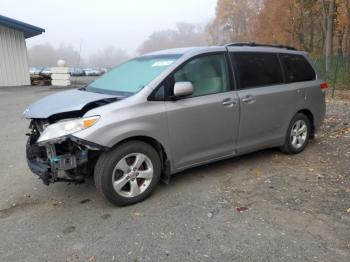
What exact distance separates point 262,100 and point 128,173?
7.41 feet

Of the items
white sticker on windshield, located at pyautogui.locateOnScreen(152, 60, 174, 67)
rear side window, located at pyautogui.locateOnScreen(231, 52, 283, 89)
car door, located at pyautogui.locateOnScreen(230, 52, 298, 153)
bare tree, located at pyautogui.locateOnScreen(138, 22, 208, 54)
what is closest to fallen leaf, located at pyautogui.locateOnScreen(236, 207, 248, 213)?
car door, located at pyautogui.locateOnScreen(230, 52, 298, 153)

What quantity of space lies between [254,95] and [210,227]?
2181 millimetres

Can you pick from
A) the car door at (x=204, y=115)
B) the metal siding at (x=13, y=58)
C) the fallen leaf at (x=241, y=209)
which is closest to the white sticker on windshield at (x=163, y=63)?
the car door at (x=204, y=115)

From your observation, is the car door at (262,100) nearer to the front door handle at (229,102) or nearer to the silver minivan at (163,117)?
the silver minivan at (163,117)

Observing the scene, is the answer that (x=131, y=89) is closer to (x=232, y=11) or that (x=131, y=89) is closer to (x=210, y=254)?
(x=210, y=254)

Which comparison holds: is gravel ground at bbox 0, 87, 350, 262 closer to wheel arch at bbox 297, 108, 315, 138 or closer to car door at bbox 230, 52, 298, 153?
car door at bbox 230, 52, 298, 153

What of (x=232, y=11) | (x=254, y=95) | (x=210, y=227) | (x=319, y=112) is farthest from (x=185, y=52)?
(x=232, y=11)

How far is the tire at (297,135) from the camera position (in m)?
5.61

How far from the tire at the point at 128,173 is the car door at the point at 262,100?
1452 mm

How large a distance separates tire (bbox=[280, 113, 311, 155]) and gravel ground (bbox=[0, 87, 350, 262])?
36 cm

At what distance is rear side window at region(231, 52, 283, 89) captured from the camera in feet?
15.9

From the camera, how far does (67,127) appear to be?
3.63m

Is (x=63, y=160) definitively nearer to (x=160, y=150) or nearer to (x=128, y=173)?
(x=128, y=173)

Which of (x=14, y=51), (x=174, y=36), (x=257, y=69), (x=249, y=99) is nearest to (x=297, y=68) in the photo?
(x=257, y=69)
